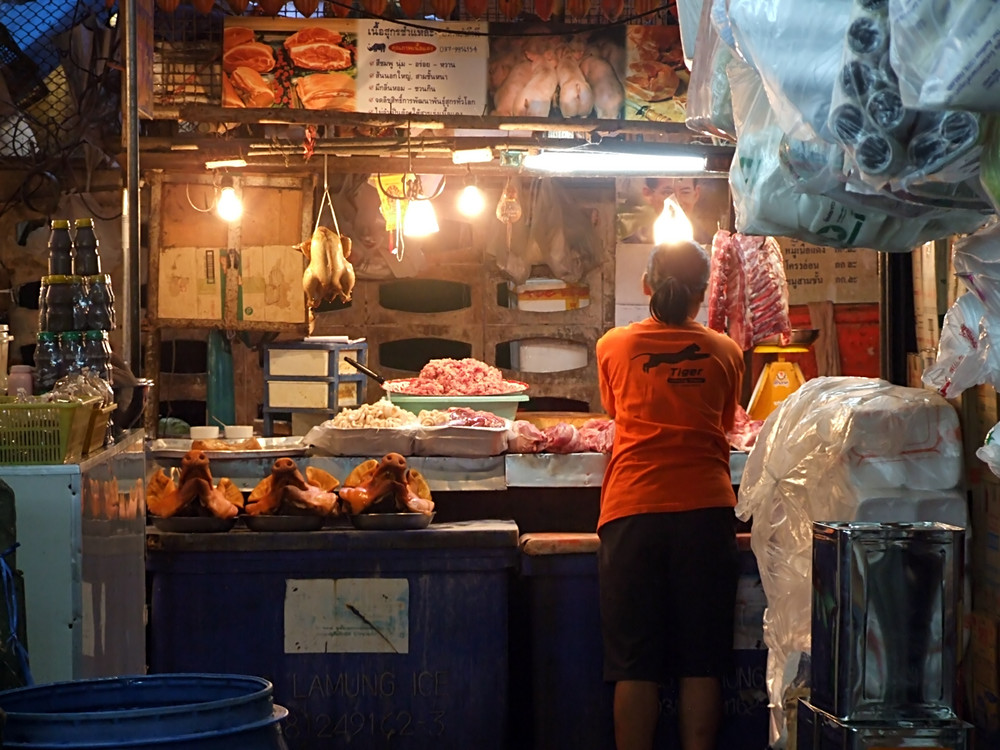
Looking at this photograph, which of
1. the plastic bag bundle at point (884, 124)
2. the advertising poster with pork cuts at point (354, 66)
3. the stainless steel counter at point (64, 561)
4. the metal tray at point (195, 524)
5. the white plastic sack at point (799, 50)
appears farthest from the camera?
the advertising poster with pork cuts at point (354, 66)

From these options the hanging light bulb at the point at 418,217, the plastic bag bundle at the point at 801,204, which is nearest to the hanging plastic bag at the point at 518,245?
the hanging light bulb at the point at 418,217

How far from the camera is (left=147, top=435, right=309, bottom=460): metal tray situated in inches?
254

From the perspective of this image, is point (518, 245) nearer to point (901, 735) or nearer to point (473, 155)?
point (473, 155)

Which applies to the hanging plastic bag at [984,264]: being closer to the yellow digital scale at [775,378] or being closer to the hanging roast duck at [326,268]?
the yellow digital scale at [775,378]

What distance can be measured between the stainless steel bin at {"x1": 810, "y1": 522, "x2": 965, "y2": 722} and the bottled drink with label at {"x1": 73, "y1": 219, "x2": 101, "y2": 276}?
2.78m

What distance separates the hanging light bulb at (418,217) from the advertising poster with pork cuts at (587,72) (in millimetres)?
799

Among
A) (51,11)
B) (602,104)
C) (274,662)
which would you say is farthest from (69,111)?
(274,662)

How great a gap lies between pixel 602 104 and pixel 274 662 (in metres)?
4.58

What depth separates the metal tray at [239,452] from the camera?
6.45 meters

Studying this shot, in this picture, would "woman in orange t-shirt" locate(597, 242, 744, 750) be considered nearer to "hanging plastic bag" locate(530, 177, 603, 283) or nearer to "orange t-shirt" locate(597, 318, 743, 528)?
"orange t-shirt" locate(597, 318, 743, 528)

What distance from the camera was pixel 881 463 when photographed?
12.7 ft

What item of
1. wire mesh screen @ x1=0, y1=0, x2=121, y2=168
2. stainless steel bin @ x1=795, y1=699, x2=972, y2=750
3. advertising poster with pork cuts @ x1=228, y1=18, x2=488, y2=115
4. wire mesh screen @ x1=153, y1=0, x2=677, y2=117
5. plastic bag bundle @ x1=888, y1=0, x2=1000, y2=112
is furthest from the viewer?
wire mesh screen @ x1=0, y1=0, x2=121, y2=168

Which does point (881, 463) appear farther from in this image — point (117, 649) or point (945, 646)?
point (117, 649)

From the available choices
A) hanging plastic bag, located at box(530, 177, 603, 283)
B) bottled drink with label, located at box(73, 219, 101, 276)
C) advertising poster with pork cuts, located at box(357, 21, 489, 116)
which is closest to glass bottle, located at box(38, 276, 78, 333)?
bottled drink with label, located at box(73, 219, 101, 276)
